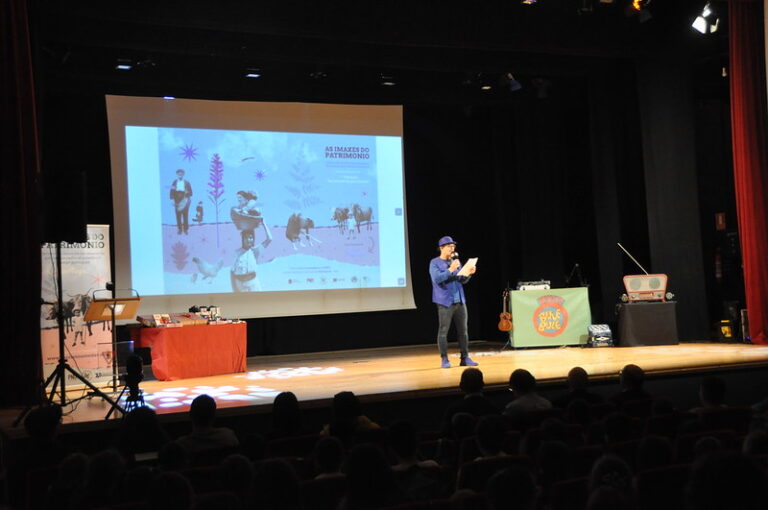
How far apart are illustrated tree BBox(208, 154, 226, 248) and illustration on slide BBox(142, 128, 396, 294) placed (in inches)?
0.5

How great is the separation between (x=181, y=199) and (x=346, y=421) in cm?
671

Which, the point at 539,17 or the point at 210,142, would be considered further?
the point at 210,142

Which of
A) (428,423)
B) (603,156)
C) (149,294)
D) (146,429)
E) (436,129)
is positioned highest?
(436,129)

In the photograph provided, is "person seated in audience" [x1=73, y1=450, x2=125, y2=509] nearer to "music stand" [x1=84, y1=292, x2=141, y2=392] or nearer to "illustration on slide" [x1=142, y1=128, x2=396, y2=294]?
"music stand" [x1=84, y1=292, x2=141, y2=392]

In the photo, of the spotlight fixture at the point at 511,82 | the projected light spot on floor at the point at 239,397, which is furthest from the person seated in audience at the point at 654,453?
the spotlight fixture at the point at 511,82

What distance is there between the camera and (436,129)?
42.2 ft

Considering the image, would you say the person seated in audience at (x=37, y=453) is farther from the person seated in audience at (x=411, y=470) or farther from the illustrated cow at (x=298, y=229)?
the illustrated cow at (x=298, y=229)

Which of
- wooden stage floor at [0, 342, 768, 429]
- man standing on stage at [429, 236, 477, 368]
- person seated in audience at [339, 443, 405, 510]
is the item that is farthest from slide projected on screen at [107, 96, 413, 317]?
person seated in audience at [339, 443, 405, 510]

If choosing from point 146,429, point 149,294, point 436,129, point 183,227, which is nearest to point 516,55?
point 436,129

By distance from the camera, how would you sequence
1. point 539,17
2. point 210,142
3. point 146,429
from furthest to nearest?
point 210,142, point 539,17, point 146,429

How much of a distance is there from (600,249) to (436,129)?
3349 mm

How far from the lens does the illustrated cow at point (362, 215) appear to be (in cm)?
1124

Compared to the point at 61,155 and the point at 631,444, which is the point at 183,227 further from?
the point at 631,444

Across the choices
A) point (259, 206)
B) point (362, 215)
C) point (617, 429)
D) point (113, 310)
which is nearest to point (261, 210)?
point (259, 206)
